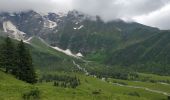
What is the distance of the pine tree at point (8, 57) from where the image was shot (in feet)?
430

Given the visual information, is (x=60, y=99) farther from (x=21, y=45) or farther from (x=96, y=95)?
(x=21, y=45)

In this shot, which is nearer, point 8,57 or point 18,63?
point 18,63

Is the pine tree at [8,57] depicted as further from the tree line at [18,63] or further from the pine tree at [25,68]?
Result: the pine tree at [25,68]

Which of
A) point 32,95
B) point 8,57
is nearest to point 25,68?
point 8,57

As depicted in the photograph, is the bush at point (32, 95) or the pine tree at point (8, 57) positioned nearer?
the bush at point (32, 95)

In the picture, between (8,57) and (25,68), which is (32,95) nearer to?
(25,68)

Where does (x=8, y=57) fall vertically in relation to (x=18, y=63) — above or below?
above

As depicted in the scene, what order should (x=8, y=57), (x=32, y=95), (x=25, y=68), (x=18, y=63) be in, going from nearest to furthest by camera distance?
(x=32, y=95), (x=25, y=68), (x=18, y=63), (x=8, y=57)

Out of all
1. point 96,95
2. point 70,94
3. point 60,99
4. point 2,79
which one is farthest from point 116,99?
point 2,79

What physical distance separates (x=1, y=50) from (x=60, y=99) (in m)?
39.5

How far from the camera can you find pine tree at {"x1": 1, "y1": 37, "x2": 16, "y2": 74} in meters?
131

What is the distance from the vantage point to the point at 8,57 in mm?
132500

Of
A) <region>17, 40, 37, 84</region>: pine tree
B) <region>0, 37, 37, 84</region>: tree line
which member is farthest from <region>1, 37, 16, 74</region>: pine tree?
<region>17, 40, 37, 84</region>: pine tree

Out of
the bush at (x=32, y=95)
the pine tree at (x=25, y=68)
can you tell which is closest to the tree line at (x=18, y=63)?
the pine tree at (x=25, y=68)
